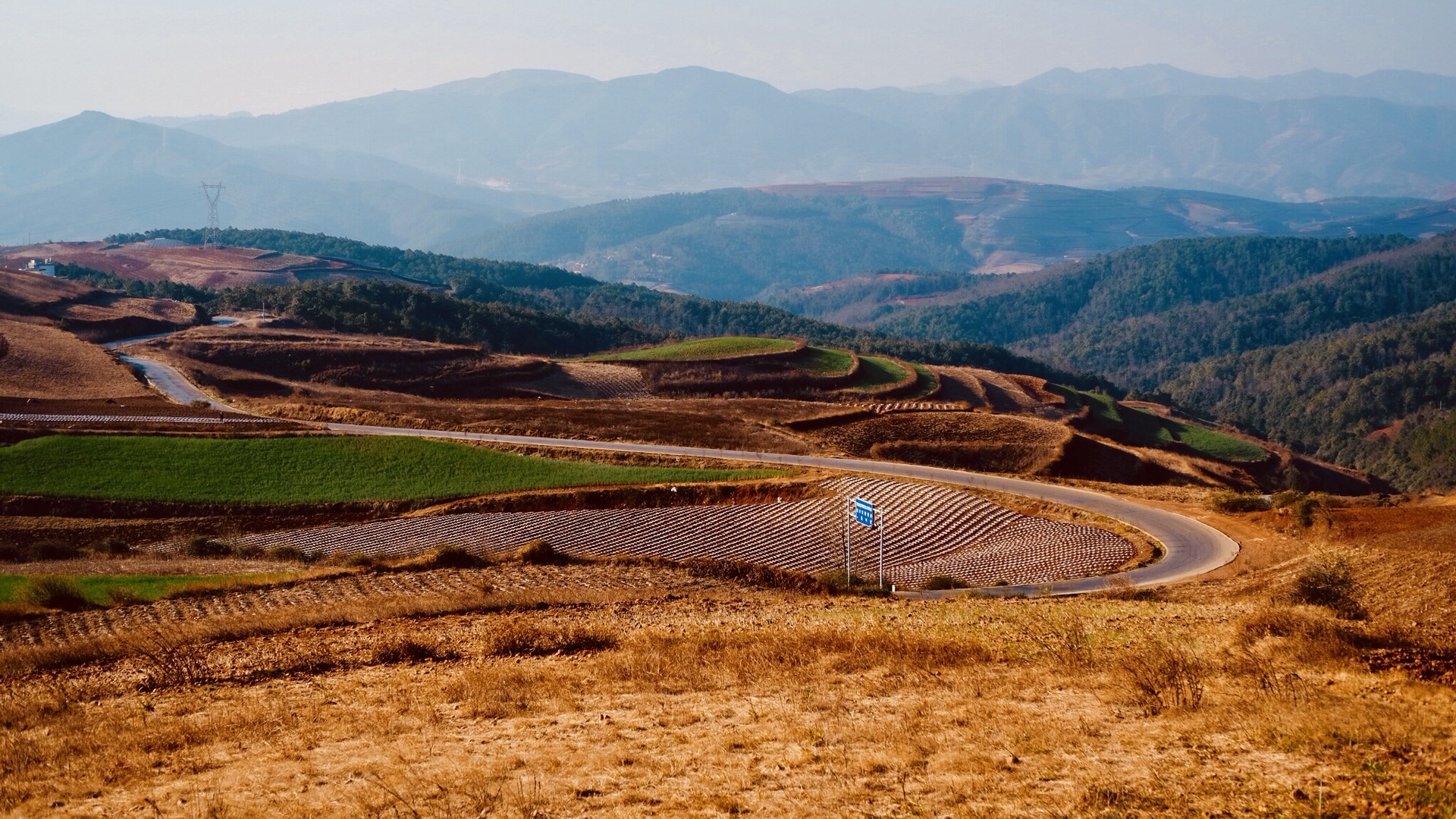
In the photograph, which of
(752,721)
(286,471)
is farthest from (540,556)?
(286,471)

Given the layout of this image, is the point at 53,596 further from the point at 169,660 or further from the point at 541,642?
the point at 541,642

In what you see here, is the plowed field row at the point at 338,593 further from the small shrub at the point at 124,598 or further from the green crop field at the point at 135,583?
the green crop field at the point at 135,583

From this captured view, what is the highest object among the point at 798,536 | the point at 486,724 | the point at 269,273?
the point at 269,273

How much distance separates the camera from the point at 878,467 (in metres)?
42.7

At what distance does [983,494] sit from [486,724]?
27641mm

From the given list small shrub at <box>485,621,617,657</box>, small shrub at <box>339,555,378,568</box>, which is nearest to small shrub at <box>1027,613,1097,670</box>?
small shrub at <box>485,621,617,657</box>

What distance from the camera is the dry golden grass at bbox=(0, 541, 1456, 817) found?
951 cm

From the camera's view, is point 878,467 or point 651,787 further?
point 878,467

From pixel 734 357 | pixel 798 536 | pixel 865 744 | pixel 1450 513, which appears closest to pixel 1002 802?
pixel 865 744

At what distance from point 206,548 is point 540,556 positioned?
10.7 m

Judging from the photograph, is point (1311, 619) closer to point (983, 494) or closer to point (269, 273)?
point (983, 494)

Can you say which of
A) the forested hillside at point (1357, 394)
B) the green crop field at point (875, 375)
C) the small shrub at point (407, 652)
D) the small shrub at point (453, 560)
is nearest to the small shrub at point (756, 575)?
the small shrub at point (453, 560)

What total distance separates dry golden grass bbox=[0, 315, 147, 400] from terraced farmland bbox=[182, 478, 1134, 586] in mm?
27457

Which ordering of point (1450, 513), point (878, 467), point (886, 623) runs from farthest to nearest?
point (878, 467)
point (1450, 513)
point (886, 623)
